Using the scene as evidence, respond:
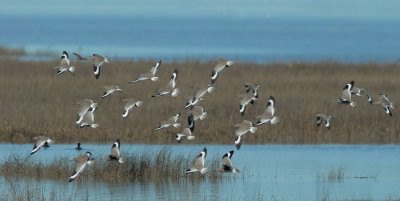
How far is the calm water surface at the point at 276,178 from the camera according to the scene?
601 inches

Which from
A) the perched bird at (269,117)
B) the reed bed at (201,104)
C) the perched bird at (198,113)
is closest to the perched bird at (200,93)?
the perched bird at (198,113)

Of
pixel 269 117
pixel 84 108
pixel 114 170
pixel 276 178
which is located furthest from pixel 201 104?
pixel 269 117

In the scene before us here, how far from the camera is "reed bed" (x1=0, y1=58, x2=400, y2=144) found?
2089cm

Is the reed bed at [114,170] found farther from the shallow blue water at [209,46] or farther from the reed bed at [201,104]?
the shallow blue water at [209,46]

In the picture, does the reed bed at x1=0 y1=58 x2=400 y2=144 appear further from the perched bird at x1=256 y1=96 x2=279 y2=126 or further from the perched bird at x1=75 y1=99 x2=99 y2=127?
the perched bird at x1=256 y1=96 x2=279 y2=126

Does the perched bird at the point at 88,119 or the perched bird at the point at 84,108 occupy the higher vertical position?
the perched bird at the point at 84,108

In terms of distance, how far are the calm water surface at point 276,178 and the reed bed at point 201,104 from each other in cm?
68

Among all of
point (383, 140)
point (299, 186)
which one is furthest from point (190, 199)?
point (383, 140)

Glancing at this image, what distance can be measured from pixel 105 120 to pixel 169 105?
256cm

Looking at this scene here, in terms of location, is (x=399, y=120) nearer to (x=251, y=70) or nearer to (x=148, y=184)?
(x=148, y=184)

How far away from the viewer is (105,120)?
71.3ft

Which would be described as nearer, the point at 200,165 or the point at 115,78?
the point at 200,165

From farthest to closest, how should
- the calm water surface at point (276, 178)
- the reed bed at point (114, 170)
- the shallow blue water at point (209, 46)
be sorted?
the shallow blue water at point (209, 46) → the reed bed at point (114, 170) → the calm water surface at point (276, 178)

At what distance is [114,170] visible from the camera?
53.0 ft
